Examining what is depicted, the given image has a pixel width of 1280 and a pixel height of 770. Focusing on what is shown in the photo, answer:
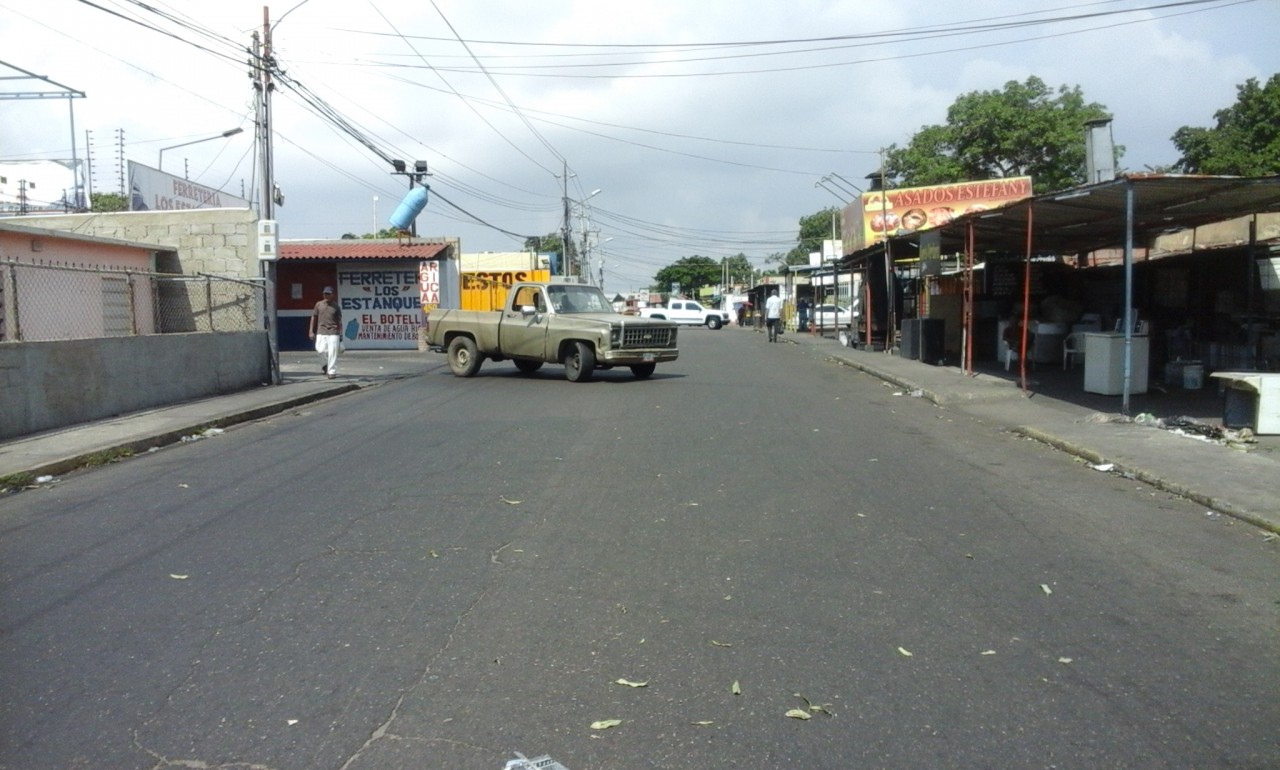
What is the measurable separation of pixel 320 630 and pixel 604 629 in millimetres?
1432

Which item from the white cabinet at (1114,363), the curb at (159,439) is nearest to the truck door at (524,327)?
the curb at (159,439)

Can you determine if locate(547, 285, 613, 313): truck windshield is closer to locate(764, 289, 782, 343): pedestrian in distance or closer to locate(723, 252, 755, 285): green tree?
locate(764, 289, 782, 343): pedestrian in distance

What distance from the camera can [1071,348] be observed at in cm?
2077

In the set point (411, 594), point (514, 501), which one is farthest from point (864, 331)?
point (411, 594)

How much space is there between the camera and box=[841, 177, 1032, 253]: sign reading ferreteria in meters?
34.4

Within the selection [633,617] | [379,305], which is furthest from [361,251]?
[633,617]

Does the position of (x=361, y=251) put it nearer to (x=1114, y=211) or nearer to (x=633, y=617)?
(x=1114, y=211)

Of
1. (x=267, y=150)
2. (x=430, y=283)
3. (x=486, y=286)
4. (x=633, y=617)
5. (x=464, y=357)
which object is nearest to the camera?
(x=633, y=617)

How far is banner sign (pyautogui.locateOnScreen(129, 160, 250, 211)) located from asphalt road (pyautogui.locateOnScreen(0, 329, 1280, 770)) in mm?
20361

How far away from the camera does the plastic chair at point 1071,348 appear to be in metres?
20.4

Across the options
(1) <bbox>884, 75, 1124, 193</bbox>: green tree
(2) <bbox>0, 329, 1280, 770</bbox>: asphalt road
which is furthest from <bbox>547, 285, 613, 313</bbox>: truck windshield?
(1) <bbox>884, 75, 1124, 193</bbox>: green tree

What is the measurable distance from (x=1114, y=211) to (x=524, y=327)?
10.5 metres

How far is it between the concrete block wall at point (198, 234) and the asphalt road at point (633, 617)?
1589 cm

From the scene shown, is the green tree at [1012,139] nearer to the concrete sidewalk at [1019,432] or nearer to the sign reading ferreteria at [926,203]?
the sign reading ferreteria at [926,203]
